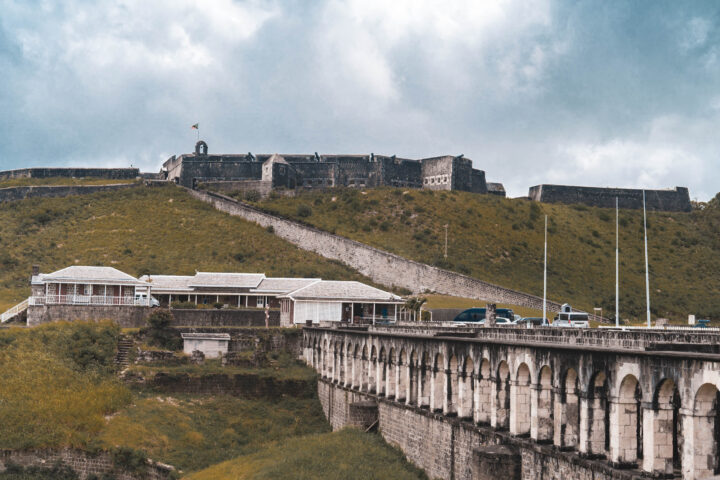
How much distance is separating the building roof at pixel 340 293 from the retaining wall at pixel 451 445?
16977 mm

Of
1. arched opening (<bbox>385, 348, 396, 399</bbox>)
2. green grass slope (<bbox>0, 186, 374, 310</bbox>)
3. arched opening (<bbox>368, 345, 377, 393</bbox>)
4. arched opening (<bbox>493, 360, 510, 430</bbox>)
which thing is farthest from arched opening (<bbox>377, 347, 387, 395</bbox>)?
green grass slope (<bbox>0, 186, 374, 310</bbox>)

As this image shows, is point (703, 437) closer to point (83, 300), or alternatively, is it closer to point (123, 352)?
point (123, 352)

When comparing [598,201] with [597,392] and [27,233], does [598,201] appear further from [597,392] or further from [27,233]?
[597,392]

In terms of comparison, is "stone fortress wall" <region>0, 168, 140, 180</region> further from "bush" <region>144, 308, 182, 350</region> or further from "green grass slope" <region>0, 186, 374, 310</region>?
"bush" <region>144, 308, 182, 350</region>

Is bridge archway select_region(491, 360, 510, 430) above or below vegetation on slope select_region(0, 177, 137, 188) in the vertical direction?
below

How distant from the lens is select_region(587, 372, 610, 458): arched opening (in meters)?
22.1

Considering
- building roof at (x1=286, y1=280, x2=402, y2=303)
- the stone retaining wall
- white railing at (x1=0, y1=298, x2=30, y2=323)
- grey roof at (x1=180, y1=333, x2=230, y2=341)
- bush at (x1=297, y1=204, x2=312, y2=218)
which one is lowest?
the stone retaining wall

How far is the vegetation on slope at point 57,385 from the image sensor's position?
39969mm

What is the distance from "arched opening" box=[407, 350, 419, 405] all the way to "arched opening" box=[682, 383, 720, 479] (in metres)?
18.2

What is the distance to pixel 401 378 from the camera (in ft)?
127

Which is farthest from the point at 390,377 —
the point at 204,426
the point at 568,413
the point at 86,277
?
the point at 86,277

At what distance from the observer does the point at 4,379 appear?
44594 mm

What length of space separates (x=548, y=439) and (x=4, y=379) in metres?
31.2

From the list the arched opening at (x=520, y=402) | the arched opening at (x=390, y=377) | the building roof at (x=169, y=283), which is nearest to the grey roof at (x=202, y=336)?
the building roof at (x=169, y=283)
